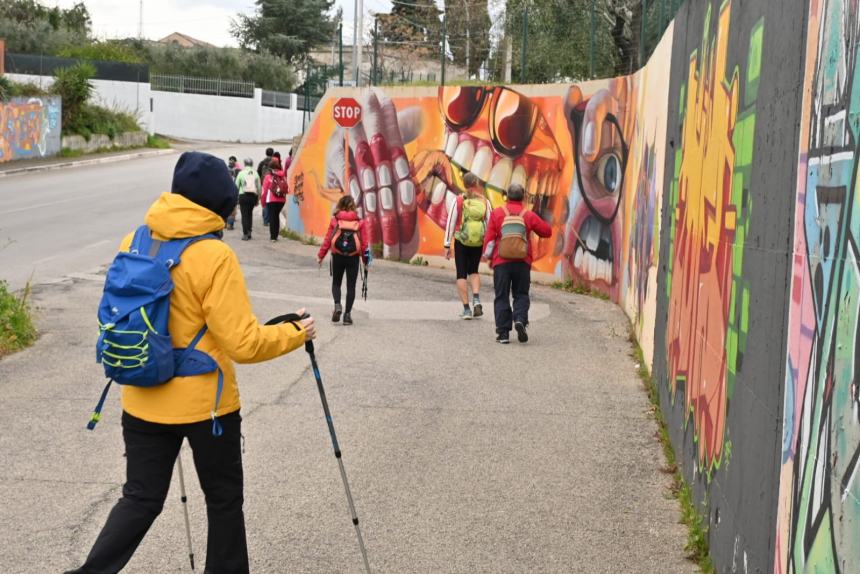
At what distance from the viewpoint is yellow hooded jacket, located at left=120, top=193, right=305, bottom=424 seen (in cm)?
455

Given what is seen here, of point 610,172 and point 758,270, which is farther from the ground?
point 758,270

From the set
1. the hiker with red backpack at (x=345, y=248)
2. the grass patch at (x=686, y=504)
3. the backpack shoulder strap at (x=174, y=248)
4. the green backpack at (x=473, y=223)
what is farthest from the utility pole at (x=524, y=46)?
the backpack shoulder strap at (x=174, y=248)

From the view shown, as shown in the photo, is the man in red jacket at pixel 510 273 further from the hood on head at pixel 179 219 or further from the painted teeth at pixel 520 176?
the hood on head at pixel 179 219

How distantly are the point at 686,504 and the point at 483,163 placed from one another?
44.3ft

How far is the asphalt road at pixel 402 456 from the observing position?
593cm

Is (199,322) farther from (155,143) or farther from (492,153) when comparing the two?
(155,143)

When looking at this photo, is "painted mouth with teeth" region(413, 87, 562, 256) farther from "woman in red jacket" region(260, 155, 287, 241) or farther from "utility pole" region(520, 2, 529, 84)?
"woman in red jacket" region(260, 155, 287, 241)

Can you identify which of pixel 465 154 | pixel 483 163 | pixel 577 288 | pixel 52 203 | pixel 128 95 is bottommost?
pixel 577 288

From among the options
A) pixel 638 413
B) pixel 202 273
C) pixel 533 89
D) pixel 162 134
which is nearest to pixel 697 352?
pixel 638 413

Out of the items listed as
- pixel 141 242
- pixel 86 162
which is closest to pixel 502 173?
pixel 141 242

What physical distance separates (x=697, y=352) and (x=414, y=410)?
3.01 m

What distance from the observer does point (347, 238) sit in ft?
44.7

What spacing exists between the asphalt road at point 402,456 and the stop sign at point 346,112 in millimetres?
7492

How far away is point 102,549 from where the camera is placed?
459 cm
